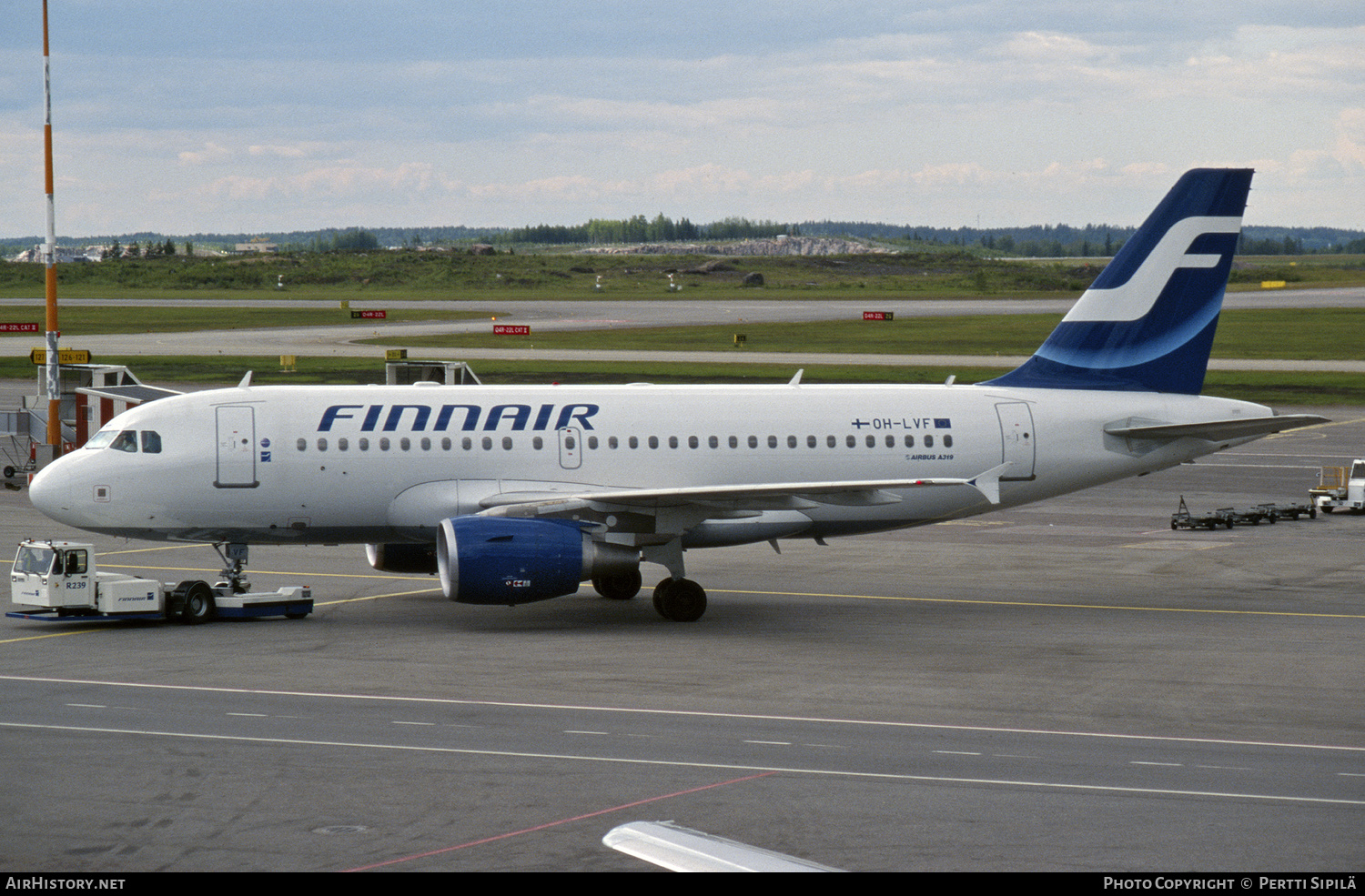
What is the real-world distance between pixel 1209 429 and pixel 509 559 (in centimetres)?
1585

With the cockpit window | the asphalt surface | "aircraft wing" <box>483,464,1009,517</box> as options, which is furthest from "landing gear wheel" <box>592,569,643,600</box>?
the asphalt surface

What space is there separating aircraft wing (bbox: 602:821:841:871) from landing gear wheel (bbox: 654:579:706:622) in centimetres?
2047

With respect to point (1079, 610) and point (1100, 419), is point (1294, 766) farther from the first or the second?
point (1100, 419)

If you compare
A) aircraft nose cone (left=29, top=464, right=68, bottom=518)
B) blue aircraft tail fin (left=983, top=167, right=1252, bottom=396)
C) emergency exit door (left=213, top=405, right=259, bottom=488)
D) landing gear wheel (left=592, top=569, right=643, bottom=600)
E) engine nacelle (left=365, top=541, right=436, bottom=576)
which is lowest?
landing gear wheel (left=592, top=569, right=643, bottom=600)

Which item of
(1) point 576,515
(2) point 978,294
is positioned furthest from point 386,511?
(2) point 978,294

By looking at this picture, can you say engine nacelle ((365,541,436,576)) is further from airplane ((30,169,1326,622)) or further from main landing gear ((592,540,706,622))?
main landing gear ((592,540,706,622))

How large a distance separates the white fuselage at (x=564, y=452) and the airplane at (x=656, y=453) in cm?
4

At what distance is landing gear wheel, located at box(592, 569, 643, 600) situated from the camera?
34562 millimetres

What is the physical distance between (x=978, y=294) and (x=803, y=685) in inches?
6387

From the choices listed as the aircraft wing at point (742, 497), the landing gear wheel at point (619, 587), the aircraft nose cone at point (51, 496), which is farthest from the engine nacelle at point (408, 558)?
the aircraft nose cone at point (51, 496)

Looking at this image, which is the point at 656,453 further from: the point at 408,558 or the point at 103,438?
the point at 103,438

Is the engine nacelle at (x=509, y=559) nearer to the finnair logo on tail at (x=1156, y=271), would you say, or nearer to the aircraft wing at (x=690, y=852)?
the finnair logo on tail at (x=1156, y=271)

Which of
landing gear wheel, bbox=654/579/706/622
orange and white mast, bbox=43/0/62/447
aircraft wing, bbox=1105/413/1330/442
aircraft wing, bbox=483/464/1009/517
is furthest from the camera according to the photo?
orange and white mast, bbox=43/0/62/447

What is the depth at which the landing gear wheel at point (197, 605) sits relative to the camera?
31.1 metres
